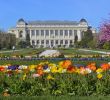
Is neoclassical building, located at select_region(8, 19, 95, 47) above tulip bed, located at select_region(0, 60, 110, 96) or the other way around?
above

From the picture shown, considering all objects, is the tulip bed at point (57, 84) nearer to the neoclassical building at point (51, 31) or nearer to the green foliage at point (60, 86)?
the green foliage at point (60, 86)

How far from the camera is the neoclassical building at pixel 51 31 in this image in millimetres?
180000

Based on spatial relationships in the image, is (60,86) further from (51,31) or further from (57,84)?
(51,31)

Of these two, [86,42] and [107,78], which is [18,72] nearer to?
[107,78]

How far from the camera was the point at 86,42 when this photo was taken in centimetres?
12500

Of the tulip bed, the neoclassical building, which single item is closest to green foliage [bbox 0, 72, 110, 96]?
the tulip bed

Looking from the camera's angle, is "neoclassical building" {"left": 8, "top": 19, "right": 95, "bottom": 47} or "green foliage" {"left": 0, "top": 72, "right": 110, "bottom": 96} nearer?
"green foliage" {"left": 0, "top": 72, "right": 110, "bottom": 96}

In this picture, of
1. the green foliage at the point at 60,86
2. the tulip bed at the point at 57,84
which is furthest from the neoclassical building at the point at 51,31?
the green foliage at the point at 60,86

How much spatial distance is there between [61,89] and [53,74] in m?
0.83

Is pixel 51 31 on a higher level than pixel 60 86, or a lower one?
higher

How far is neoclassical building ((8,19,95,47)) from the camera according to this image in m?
180

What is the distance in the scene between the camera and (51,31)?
183500mm

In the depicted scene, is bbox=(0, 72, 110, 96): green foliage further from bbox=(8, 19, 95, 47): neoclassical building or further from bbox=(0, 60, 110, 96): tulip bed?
bbox=(8, 19, 95, 47): neoclassical building

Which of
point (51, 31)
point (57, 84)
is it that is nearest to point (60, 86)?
point (57, 84)
